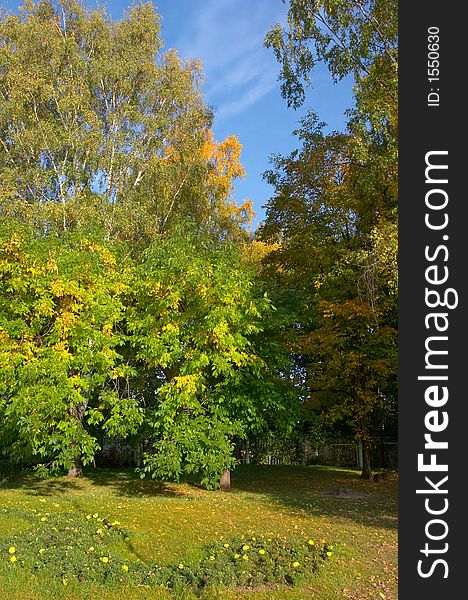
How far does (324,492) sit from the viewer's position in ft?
40.7

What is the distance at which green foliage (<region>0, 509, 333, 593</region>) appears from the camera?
4938 millimetres

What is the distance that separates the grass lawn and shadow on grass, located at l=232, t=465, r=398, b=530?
0.02 metres

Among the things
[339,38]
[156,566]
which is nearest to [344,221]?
[339,38]

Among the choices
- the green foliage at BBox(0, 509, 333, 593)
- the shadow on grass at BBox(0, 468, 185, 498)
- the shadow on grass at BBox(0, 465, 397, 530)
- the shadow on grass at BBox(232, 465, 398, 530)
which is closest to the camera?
the green foliage at BBox(0, 509, 333, 593)

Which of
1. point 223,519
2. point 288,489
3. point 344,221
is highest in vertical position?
point 344,221

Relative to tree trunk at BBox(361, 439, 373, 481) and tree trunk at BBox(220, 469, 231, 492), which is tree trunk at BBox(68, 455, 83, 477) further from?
tree trunk at BBox(361, 439, 373, 481)

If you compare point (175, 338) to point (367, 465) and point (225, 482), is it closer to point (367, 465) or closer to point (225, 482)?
point (225, 482)

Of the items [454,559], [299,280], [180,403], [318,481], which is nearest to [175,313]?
[180,403]

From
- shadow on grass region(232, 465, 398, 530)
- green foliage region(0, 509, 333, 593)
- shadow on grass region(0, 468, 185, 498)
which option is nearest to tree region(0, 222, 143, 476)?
shadow on grass region(0, 468, 185, 498)

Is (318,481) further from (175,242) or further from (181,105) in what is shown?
(181,105)

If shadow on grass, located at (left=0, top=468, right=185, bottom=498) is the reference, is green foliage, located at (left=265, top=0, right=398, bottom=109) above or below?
above

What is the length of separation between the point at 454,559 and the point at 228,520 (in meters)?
5.92

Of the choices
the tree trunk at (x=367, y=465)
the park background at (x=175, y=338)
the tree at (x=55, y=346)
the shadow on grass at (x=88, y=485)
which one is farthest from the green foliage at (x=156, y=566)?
the tree trunk at (x=367, y=465)

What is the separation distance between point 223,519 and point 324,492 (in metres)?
4.89
